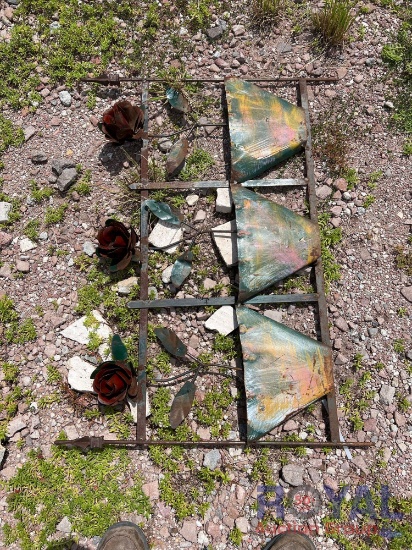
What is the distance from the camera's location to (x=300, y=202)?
341cm

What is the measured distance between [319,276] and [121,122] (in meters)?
1.87

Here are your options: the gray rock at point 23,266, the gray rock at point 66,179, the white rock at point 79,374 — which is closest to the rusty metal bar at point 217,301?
the white rock at point 79,374

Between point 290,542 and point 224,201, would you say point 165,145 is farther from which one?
point 290,542

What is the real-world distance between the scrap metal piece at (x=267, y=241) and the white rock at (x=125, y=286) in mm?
816

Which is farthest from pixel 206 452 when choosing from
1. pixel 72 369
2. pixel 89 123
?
pixel 89 123

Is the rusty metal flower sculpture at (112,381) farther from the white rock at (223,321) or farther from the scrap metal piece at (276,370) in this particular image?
the scrap metal piece at (276,370)

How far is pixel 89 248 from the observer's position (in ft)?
11.0

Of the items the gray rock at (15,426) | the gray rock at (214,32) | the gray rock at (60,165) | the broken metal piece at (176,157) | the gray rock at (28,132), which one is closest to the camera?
the gray rock at (15,426)

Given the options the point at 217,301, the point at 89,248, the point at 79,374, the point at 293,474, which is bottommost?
the point at 293,474

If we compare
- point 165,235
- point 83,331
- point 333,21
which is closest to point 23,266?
point 83,331

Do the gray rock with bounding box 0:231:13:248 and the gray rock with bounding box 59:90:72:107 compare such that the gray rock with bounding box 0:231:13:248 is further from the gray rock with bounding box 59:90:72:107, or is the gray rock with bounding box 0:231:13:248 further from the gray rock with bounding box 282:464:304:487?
the gray rock with bounding box 282:464:304:487

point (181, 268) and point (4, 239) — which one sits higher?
point (4, 239)

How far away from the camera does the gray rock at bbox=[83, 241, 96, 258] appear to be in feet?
11.0

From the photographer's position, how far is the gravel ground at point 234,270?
294 cm
